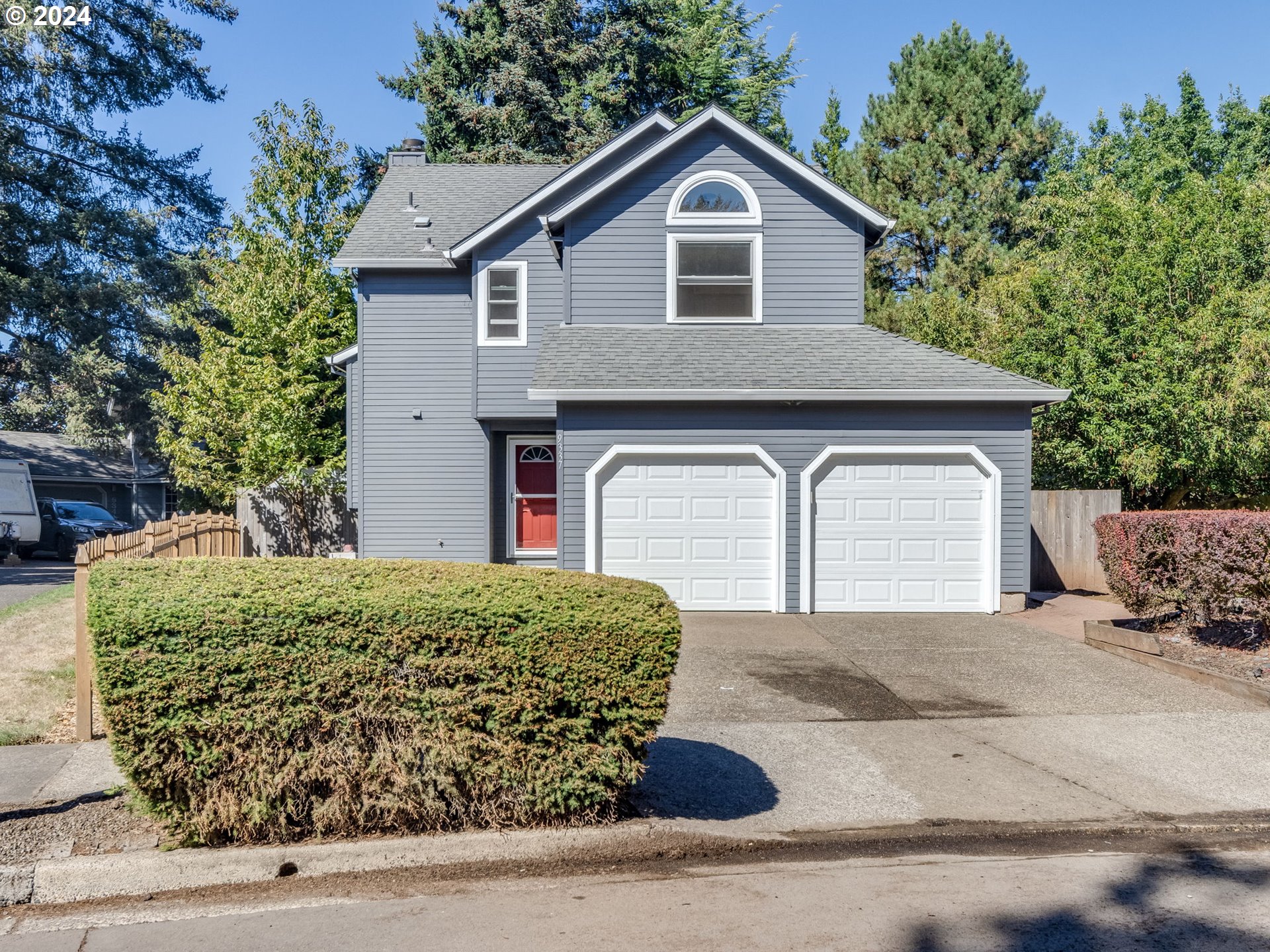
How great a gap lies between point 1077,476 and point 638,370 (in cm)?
A: 914

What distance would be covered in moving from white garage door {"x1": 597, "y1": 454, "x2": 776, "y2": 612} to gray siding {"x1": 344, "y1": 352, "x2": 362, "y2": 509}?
6.44m

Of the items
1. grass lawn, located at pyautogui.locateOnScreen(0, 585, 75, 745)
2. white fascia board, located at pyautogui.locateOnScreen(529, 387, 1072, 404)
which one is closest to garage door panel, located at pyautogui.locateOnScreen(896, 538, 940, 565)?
white fascia board, located at pyautogui.locateOnScreen(529, 387, 1072, 404)

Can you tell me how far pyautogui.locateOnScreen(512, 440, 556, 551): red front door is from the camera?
698 inches

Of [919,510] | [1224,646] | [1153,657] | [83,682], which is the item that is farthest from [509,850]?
[919,510]

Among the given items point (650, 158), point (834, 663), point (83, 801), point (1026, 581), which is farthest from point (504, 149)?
point (83, 801)

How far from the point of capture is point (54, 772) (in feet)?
20.5

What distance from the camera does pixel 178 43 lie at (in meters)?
29.3

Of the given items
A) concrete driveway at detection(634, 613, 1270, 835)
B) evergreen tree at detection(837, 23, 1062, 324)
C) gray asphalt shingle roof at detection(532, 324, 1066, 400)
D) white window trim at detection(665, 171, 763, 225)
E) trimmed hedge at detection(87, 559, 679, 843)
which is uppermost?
evergreen tree at detection(837, 23, 1062, 324)

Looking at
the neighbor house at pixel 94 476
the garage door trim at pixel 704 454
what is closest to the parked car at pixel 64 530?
the neighbor house at pixel 94 476

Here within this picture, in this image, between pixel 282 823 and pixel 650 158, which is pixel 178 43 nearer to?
pixel 650 158

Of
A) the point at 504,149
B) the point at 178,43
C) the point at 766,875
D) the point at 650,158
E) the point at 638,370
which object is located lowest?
the point at 766,875

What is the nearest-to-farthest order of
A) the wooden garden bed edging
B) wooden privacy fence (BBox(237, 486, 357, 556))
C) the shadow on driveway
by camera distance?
the shadow on driveway, the wooden garden bed edging, wooden privacy fence (BBox(237, 486, 357, 556))

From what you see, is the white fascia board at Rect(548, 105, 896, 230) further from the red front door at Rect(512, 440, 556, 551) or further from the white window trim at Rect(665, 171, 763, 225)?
the red front door at Rect(512, 440, 556, 551)

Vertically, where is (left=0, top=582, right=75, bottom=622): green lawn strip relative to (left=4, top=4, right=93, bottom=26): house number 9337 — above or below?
below
